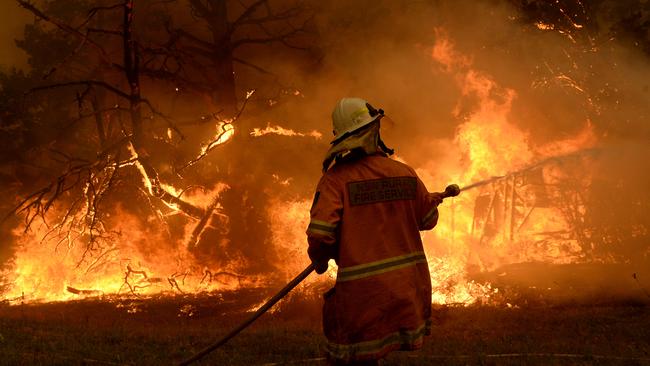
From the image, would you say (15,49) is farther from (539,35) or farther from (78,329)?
(539,35)

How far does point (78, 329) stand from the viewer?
7.66 meters

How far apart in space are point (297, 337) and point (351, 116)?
3.90m

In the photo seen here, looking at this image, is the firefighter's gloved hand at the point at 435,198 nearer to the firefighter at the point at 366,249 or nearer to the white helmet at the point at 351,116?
the firefighter at the point at 366,249

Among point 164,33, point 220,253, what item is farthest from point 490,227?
point 164,33

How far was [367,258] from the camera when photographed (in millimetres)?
3441

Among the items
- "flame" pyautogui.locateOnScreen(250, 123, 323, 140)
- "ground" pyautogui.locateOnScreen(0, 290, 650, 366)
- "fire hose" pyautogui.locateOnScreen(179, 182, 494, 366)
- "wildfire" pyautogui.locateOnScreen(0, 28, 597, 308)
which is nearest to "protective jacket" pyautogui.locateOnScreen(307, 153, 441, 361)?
"fire hose" pyautogui.locateOnScreen(179, 182, 494, 366)

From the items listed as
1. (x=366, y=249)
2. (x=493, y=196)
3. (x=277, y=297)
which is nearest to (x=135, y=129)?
(x=493, y=196)

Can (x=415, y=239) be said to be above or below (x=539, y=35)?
below

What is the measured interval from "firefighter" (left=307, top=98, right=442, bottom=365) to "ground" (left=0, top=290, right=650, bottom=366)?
2.08m

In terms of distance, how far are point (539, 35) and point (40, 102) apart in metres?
14.1

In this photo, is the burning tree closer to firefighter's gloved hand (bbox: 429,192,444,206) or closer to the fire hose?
the fire hose

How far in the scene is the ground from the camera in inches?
219

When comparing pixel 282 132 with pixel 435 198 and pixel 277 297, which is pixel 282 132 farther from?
pixel 435 198

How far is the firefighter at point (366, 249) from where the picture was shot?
3.40 metres
